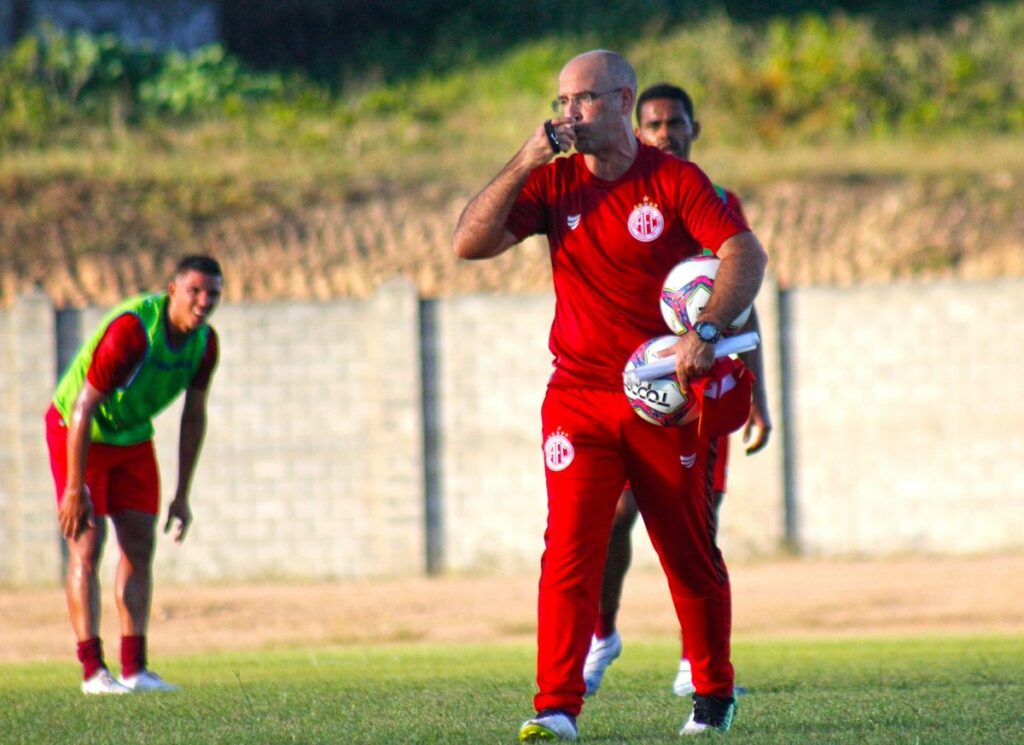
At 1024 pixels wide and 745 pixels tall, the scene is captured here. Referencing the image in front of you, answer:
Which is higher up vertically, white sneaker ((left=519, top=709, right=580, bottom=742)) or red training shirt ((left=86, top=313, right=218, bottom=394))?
red training shirt ((left=86, top=313, right=218, bottom=394))

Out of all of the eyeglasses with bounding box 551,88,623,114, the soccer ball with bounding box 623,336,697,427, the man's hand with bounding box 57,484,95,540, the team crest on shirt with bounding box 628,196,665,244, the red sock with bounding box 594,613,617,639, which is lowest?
the red sock with bounding box 594,613,617,639

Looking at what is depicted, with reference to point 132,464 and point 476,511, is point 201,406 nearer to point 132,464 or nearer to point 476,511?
point 132,464

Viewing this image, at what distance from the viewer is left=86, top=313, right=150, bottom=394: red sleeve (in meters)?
7.72

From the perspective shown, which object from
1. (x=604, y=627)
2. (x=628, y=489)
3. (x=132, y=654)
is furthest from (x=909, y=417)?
(x=132, y=654)

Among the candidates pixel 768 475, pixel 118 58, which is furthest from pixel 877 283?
pixel 118 58

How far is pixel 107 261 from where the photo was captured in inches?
808

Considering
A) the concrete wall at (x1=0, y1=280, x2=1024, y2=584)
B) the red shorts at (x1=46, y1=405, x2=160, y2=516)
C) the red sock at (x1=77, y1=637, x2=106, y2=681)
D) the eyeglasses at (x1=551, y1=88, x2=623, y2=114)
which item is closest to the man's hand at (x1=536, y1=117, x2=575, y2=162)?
the eyeglasses at (x1=551, y1=88, x2=623, y2=114)

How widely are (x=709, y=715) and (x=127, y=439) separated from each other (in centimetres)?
362

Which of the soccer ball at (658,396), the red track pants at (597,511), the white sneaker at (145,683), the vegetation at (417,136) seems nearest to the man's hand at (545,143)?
the soccer ball at (658,396)

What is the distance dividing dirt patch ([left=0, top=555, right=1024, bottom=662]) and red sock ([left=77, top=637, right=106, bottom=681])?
4.27m

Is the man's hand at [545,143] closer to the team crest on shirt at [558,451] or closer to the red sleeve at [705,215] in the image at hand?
the red sleeve at [705,215]

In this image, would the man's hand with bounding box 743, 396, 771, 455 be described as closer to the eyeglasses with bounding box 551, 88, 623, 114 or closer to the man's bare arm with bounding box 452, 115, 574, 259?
the man's bare arm with bounding box 452, 115, 574, 259

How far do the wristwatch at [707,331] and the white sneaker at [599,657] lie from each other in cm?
250

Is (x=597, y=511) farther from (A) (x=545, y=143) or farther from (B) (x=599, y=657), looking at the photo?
(B) (x=599, y=657)
